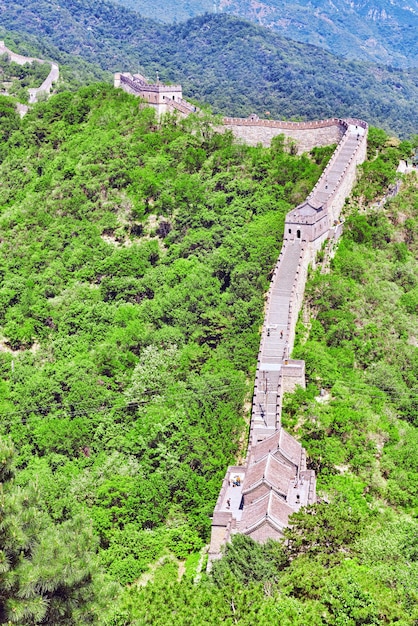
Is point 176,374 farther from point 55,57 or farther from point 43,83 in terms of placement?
point 55,57

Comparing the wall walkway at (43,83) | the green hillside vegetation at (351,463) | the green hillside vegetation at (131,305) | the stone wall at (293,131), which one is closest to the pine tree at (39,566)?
the green hillside vegetation at (351,463)

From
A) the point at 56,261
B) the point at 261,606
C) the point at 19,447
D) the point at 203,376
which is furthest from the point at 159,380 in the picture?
the point at 261,606

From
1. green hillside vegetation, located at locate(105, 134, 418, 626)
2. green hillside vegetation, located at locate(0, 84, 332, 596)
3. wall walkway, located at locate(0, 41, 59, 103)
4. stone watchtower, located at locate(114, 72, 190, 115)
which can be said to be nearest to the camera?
green hillside vegetation, located at locate(105, 134, 418, 626)

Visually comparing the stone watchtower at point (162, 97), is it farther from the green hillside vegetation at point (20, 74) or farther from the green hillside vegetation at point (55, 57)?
the green hillside vegetation at point (55, 57)

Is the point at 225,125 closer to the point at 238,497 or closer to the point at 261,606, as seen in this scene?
the point at 238,497

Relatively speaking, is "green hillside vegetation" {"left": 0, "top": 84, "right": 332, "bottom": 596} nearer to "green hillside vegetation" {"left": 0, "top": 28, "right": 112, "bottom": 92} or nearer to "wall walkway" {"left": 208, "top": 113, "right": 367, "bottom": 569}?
"wall walkway" {"left": 208, "top": 113, "right": 367, "bottom": 569}

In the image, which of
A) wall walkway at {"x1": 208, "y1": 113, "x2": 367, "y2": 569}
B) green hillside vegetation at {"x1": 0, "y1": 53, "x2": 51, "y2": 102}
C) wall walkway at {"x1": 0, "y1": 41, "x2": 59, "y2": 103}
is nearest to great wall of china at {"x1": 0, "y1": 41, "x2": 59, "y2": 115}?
wall walkway at {"x1": 0, "y1": 41, "x2": 59, "y2": 103}

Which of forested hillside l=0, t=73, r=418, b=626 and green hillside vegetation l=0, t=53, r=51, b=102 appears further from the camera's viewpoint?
green hillside vegetation l=0, t=53, r=51, b=102
